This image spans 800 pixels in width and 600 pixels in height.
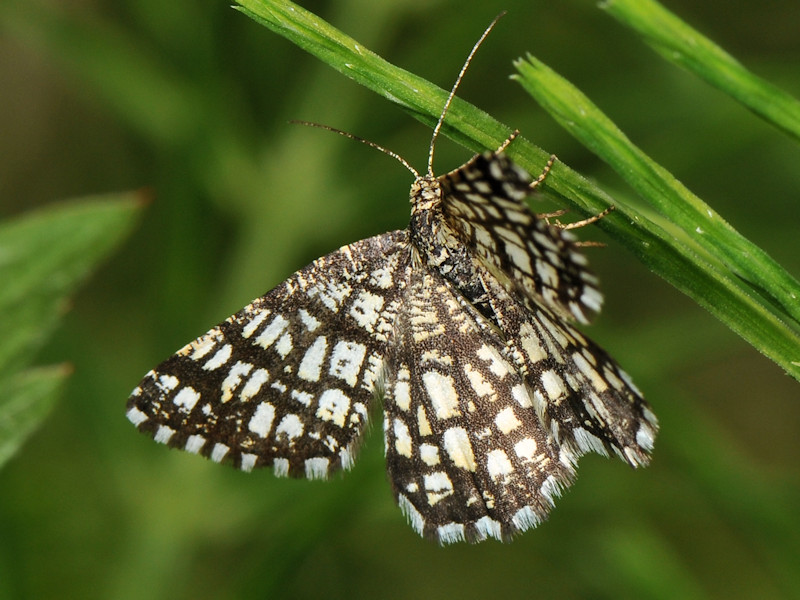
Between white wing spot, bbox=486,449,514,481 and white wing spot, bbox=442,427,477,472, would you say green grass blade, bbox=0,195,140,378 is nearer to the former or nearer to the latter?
white wing spot, bbox=442,427,477,472

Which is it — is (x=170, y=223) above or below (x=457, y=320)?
above

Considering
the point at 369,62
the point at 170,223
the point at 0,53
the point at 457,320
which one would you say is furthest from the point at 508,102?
the point at 0,53

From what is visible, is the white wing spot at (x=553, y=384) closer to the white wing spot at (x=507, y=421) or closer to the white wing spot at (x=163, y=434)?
the white wing spot at (x=507, y=421)

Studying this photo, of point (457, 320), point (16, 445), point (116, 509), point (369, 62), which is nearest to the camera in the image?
point (369, 62)

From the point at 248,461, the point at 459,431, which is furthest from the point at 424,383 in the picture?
the point at 248,461

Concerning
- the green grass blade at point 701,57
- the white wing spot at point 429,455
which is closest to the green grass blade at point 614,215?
the green grass blade at point 701,57

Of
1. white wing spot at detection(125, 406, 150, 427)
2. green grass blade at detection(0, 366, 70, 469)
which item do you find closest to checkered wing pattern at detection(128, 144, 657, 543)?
white wing spot at detection(125, 406, 150, 427)

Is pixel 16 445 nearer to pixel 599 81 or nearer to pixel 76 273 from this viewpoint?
pixel 76 273
